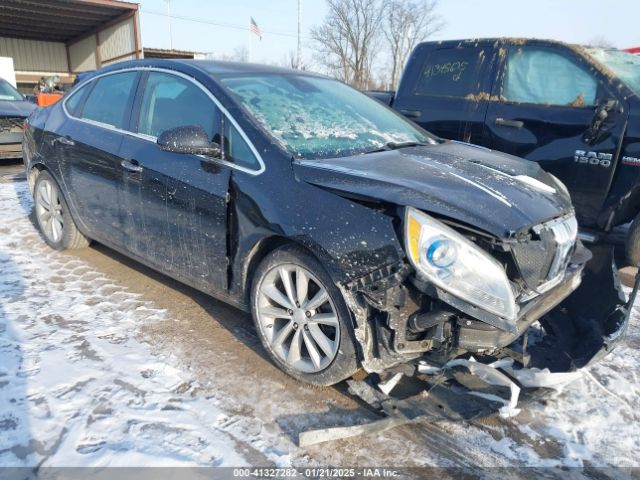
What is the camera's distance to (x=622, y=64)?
14.5 ft

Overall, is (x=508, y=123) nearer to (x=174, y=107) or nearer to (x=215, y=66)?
(x=215, y=66)

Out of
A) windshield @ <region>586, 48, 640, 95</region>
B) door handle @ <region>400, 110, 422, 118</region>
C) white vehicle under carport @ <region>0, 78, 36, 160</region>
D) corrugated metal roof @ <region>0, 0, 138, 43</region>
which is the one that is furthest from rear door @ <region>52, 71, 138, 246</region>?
corrugated metal roof @ <region>0, 0, 138, 43</region>

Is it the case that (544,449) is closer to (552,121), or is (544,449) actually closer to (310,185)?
(310,185)

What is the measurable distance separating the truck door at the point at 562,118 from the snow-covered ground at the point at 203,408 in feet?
4.45

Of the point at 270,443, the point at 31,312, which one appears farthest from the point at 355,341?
the point at 31,312

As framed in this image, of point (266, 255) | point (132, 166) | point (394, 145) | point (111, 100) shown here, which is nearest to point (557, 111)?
point (394, 145)

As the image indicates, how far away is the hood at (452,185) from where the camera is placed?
218 centimetres

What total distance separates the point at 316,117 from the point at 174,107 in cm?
100

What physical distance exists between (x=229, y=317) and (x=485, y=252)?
2.02 metres

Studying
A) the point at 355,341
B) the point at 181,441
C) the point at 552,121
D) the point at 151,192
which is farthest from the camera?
the point at 552,121

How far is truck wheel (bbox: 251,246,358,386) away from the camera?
2445 mm

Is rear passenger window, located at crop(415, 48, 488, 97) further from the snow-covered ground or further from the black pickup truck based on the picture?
the snow-covered ground

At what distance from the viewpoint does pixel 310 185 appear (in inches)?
97.7

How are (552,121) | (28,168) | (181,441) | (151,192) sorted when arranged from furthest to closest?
1. (28,168)
2. (552,121)
3. (151,192)
4. (181,441)
